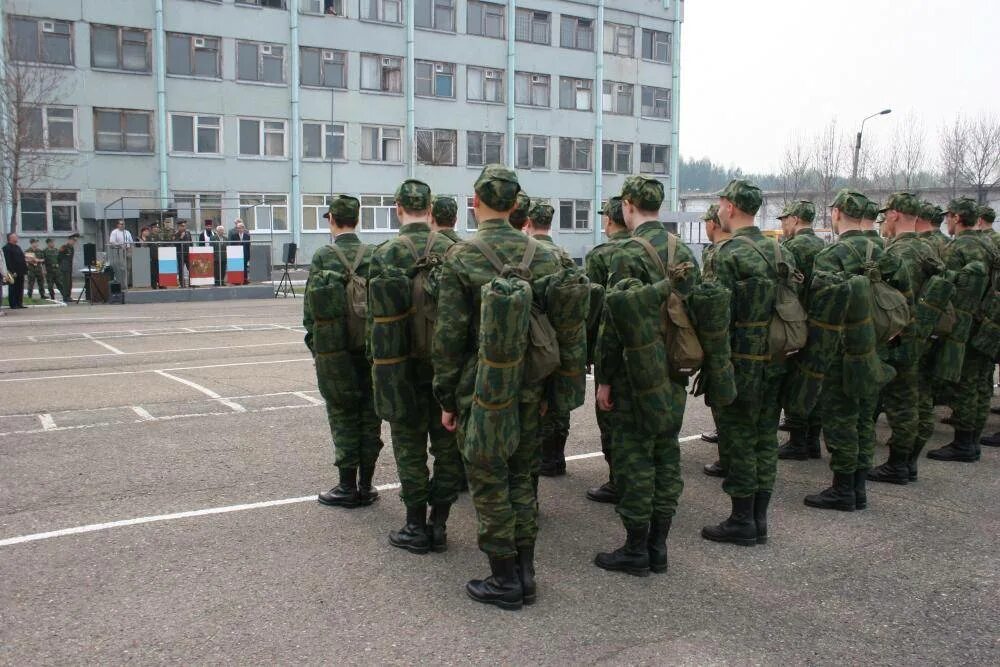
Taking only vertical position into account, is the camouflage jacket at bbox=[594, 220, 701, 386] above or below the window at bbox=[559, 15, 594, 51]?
below

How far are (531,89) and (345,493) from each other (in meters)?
40.7

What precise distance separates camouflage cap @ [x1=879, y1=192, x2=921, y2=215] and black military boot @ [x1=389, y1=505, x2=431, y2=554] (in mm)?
5152

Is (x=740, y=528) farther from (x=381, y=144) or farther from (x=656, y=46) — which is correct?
(x=656, y=46)

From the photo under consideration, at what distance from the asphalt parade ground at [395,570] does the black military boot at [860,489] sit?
3.8 inches

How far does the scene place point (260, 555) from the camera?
5.44 meters

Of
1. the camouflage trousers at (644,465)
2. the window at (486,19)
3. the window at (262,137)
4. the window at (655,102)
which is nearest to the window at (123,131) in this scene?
the window at (262,137)

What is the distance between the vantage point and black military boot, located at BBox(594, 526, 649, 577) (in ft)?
17.5

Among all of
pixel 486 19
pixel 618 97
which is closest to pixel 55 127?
pixel 486 19

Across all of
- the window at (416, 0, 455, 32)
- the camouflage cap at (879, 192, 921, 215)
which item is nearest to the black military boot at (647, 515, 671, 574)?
the camouflage cap at (879, 192, 921, 215)

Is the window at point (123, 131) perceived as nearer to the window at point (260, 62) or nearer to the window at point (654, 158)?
the window at point (260, 62)

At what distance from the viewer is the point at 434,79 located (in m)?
41.6

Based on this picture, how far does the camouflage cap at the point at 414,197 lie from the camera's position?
5.73 metres

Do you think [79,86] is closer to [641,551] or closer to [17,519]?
[17,519]

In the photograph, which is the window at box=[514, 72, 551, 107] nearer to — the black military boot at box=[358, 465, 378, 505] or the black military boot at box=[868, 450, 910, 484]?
the black military boot at box=[868, 450, 910, 484]
